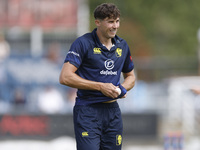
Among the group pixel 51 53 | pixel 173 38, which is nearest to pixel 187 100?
pixel 51 53

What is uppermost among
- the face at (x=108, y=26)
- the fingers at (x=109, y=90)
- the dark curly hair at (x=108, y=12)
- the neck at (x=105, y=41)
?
the dark curly hair at (x=108, y=12)

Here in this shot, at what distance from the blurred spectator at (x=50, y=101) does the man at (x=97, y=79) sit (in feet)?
33.2

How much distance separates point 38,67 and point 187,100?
213 inches

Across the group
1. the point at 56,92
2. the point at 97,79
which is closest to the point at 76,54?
the point at 97,79

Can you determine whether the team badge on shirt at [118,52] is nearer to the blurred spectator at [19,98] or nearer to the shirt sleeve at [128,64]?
the shirt sleeve at [128,64]

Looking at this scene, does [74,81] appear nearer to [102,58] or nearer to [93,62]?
[93,62]

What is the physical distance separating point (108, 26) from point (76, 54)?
0.47 meters

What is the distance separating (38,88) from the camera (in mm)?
17219

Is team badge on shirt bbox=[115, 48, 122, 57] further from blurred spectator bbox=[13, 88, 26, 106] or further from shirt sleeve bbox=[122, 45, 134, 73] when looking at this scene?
blurred spectator bbox=[13, 88, 26, 106]

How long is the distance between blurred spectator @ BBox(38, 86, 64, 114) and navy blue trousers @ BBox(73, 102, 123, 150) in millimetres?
10087

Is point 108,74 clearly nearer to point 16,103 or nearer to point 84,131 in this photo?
point 84,131

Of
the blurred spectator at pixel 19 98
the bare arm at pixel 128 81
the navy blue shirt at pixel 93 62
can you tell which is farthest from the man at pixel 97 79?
the blurred spectator at pixel 19 98

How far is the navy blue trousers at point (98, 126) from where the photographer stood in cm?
553

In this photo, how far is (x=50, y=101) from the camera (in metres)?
16.2
